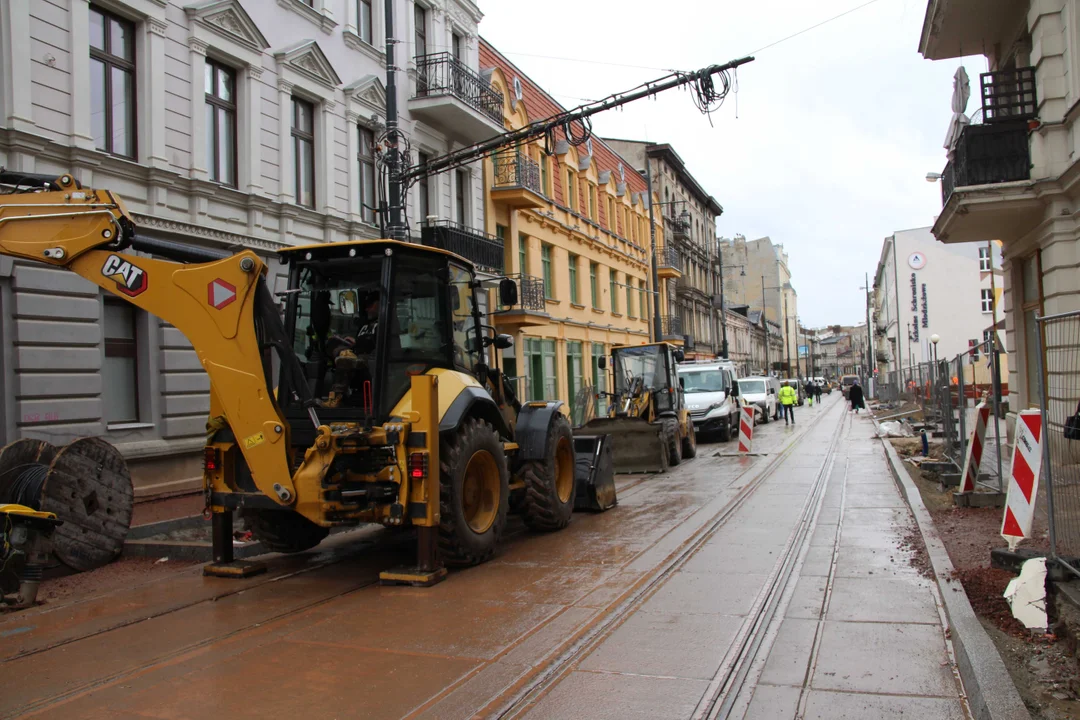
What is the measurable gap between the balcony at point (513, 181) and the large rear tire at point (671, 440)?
9.92 m

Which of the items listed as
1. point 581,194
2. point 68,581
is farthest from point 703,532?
point 581,194

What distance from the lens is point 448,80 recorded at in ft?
69.4

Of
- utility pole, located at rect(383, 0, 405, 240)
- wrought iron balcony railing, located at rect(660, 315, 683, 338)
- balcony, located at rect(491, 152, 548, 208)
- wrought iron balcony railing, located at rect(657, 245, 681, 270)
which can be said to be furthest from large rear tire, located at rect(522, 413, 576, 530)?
wrought iron balcony railing, located at rect(657, 245, 681, 270)

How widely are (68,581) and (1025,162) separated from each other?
14.4 metres

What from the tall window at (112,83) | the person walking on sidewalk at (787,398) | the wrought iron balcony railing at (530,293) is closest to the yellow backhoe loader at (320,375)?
the tall window at (112,83)

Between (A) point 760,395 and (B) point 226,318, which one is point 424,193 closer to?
(B) point 226,318

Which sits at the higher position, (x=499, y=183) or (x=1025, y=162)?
(x=499, y=183)

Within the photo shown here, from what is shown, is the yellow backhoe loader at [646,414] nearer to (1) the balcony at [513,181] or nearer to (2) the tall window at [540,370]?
(1) the balcony at [513,181]

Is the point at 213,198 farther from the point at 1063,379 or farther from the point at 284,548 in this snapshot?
the point at 1063,379

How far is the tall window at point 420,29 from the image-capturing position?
21172 mm

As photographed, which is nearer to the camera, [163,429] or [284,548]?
[284,548]

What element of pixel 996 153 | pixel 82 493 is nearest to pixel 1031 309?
pixel 996 153

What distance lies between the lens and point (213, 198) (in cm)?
1405

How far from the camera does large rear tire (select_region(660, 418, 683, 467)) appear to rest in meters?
17.0
